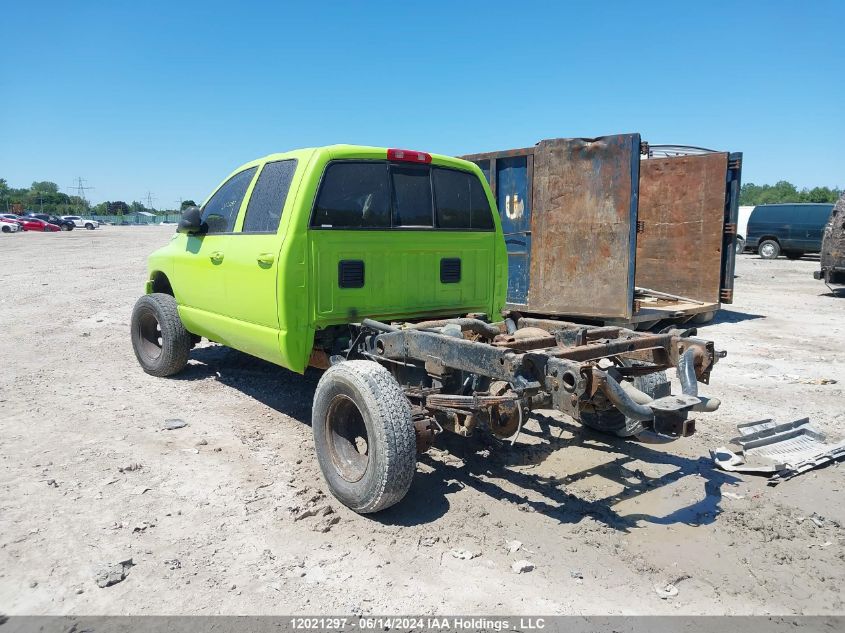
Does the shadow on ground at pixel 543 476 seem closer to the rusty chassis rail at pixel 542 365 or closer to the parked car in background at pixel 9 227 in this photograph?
the rusty chassis rail at pixel 542 365

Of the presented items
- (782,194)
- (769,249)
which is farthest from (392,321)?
(782,194)

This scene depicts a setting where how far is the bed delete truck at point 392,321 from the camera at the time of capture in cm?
359

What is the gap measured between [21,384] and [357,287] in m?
4.03

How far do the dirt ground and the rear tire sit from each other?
784 inches

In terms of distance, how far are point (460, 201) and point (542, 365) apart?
2.20 metres

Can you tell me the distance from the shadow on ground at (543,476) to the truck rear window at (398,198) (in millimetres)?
1755

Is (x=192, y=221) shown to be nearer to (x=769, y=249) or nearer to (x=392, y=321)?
(x=392, y=321)

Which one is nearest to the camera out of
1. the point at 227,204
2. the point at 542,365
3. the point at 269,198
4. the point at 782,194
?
the point at 542,365

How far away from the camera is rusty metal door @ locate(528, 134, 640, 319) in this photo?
785cm

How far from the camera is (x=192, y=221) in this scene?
564 centimetres

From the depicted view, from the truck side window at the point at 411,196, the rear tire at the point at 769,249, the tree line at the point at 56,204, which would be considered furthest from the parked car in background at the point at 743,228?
the tree line at the point at 56,204

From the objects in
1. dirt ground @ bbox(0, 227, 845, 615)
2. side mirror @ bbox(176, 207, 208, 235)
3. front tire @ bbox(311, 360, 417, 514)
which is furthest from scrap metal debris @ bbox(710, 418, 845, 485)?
side mirror @ bbox(176, 207, 208, 235)

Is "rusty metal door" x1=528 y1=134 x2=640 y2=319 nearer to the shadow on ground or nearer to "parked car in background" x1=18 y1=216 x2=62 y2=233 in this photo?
the shadow on ground

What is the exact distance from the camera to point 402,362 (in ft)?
14.0
